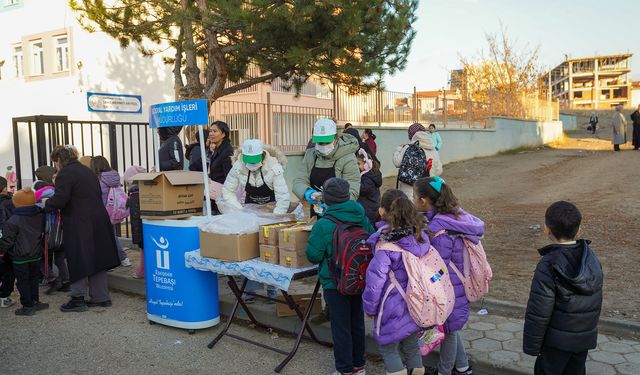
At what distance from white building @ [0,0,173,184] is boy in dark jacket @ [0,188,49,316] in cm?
967

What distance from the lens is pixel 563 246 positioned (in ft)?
10.6

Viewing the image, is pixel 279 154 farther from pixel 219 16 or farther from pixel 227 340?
pixel 219 16

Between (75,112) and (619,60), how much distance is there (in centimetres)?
11944

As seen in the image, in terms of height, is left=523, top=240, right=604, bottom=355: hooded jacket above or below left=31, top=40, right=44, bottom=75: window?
below

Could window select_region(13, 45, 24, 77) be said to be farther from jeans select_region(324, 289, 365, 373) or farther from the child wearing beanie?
jeans select_region(324, 289, 365, 373)

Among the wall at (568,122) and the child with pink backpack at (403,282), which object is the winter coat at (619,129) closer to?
the wall at (568,122)

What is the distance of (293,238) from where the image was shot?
436cm

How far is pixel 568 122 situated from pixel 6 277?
4121 centimetres

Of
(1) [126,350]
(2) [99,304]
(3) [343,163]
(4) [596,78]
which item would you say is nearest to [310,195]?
(3) [343,163]

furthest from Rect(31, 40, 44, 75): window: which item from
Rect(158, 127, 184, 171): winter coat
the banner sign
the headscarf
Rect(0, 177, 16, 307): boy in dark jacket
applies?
the headscarf

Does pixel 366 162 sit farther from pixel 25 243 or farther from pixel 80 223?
pixel 25 243

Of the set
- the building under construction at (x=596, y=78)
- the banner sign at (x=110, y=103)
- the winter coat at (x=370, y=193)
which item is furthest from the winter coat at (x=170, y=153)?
the building under construction at (x=596, y=78)

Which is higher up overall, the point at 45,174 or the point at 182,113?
the point at 182,113

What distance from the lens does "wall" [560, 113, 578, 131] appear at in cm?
3941
